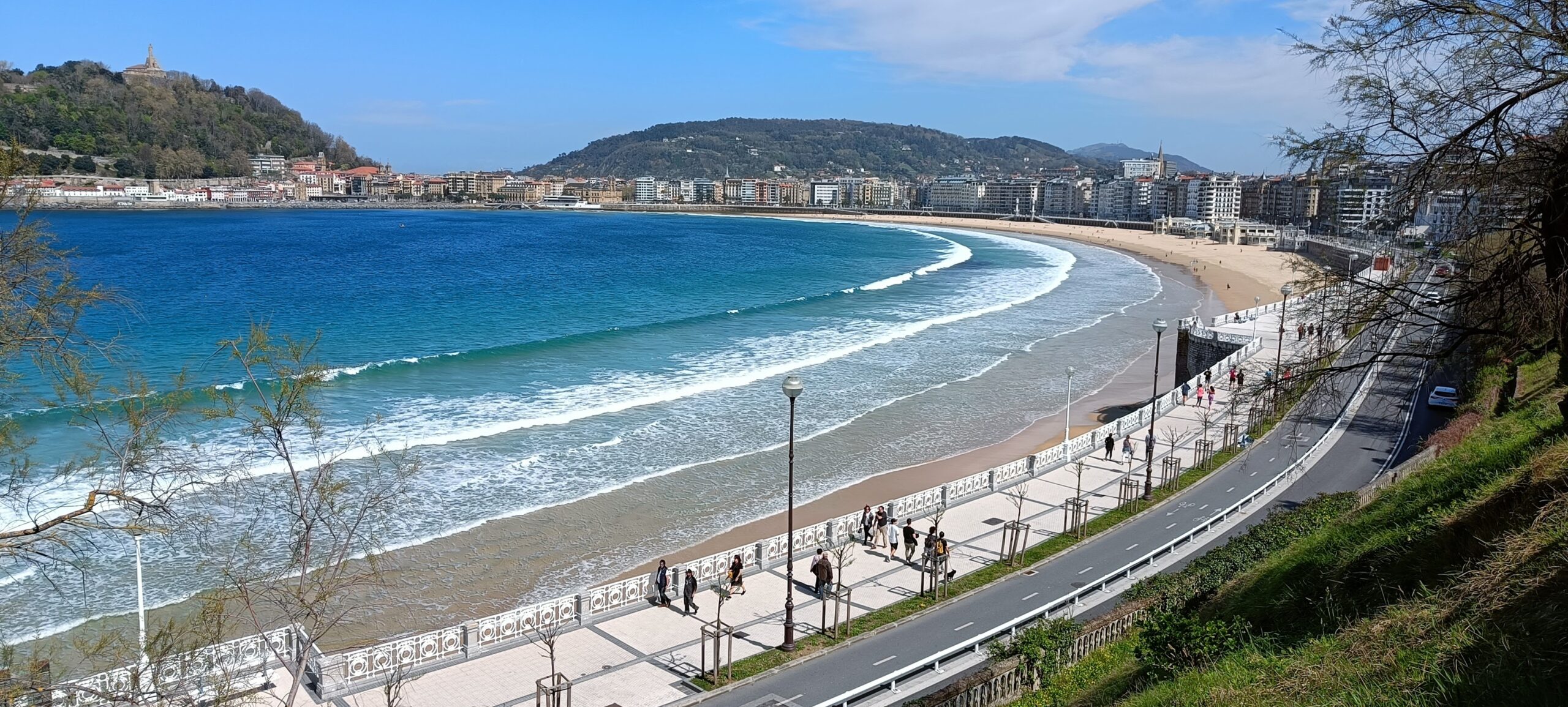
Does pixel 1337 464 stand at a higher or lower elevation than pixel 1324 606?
lower

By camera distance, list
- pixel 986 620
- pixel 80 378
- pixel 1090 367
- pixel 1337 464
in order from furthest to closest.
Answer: pixel 1090 367 < pixel 1337 464 < pixel 986 620 < pixel 80 378

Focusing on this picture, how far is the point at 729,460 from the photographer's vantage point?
23141mm

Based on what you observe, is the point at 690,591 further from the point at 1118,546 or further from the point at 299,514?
the point at 1118,546

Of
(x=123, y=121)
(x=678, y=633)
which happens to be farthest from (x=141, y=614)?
(x=123, y=121)

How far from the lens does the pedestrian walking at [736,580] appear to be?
14009 mm

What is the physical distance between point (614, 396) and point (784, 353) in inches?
379

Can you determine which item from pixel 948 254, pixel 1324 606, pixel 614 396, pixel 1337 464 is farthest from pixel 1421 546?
pixel 948 254

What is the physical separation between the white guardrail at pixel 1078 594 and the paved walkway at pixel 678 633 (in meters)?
1.92

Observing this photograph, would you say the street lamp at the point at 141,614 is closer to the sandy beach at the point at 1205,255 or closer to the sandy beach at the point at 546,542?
the sandy beach at the point at 546,542

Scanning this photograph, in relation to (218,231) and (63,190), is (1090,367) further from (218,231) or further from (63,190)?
(63,190)

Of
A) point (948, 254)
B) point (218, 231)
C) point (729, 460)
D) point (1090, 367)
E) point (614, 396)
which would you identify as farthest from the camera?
point (218, 231)

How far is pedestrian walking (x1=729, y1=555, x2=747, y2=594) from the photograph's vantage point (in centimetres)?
1401

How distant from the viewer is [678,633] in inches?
502

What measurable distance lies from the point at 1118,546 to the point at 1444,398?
13.1 metres
